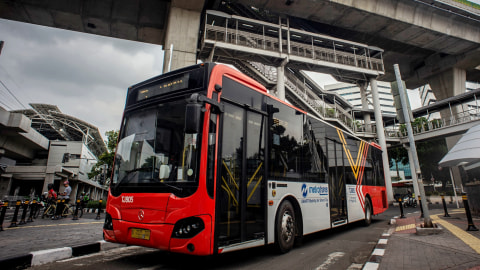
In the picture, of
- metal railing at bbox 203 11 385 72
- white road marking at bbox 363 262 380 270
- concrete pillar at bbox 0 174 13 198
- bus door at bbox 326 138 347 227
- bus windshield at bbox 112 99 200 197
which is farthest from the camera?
concrete pillar at bbox 0 174 13 198

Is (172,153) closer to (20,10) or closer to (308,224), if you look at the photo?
(308,224)

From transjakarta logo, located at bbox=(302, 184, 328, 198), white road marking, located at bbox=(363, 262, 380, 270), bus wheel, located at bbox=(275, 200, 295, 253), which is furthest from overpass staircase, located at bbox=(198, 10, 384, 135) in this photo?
white road marking, located at bbox=(363, 262, 380, 270)

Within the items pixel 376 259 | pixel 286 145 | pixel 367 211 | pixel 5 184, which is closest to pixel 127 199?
pixel 286 145

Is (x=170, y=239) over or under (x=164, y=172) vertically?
under

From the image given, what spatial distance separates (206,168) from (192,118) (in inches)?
29.6

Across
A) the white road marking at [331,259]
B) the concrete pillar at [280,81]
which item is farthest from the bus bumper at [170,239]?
the concrete pillar at [280,81]

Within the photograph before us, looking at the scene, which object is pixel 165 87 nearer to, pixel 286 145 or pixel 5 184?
pixel 286 145

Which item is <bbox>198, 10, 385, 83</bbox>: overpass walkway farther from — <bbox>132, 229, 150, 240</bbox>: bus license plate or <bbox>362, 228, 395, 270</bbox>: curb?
<bbox>132, 229, 150, 240</bbox>: bus license plate

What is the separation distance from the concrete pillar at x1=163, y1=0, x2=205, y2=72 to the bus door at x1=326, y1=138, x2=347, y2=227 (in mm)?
10920

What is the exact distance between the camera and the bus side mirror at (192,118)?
11.2ft

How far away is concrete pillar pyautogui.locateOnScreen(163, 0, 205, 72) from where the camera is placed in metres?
15.9

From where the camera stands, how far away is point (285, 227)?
16.9 feet

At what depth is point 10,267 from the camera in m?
3.94

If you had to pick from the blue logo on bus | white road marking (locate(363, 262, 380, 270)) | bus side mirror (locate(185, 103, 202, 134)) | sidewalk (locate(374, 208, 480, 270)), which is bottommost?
white road marking (locate(363, 262, 380, 270))
